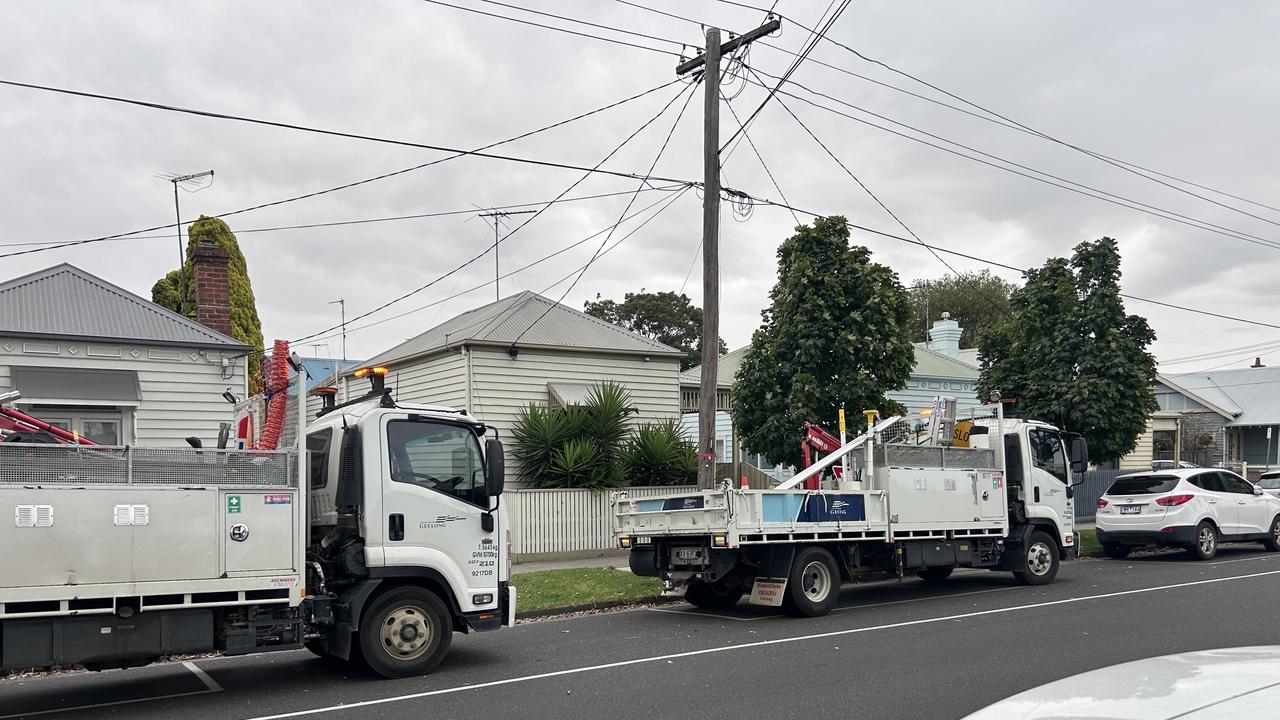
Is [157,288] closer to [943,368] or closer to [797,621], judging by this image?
[943,368]

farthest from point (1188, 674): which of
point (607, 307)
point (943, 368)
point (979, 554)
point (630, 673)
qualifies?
point (607, 307)

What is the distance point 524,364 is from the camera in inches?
813

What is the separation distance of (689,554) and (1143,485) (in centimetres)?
1125

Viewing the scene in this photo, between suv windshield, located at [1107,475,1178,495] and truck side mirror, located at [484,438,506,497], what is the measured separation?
14.4 meters

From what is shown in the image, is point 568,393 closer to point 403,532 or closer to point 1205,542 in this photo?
point 403,532

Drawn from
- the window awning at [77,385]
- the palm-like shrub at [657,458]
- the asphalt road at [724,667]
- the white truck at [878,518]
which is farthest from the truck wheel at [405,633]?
the palm-like shrub at [657,458]

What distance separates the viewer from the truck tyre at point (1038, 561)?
15.4m

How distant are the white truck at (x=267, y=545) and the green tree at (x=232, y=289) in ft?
75.5

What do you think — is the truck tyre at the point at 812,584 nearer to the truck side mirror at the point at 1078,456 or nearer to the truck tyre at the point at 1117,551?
the truck side mirror at the point at 1078,456

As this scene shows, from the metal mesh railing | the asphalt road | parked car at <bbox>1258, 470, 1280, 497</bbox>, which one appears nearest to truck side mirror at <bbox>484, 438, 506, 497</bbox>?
the asphalt road

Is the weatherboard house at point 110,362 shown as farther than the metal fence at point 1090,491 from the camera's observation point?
No

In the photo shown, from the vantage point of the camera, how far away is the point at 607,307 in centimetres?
6275

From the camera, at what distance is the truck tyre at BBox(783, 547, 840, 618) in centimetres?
1230

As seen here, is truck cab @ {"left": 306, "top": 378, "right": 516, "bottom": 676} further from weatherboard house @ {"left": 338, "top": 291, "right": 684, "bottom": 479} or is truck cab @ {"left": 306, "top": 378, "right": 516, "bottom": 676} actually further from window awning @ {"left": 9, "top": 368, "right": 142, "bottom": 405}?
weatherboard house @ {"left": 338, "top": 291, "right": 684, "bottom": 479}
